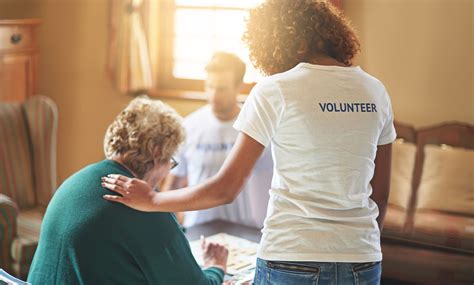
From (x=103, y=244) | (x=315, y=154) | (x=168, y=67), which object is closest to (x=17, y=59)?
(x=168, y=67)

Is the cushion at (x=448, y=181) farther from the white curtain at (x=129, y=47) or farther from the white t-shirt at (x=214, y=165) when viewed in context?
the white curtain at (x=129, y=47)

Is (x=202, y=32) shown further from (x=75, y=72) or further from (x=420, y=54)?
(x=420, y=54)

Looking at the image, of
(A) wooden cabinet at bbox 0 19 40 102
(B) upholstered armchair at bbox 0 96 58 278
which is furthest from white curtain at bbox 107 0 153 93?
(B) upholstered armchair at bbox 0 96 58 278

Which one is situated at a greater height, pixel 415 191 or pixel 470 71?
pixel 470 71

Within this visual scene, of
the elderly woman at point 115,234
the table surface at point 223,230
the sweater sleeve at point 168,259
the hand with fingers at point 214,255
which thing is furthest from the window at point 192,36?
the sweater sleeve at point 168,259

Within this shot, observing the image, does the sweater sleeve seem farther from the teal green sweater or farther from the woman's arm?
the woman's arm

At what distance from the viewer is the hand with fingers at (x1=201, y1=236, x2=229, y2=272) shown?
2.05 m

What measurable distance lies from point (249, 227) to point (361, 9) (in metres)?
1.83

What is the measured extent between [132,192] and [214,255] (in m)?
0.51

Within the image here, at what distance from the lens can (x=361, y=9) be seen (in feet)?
13.0

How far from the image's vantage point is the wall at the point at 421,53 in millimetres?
3822

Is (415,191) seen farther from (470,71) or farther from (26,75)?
(26,75)

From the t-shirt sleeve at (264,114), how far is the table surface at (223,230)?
3.26 feet

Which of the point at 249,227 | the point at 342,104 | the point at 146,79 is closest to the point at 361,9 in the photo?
the point at 146,79
